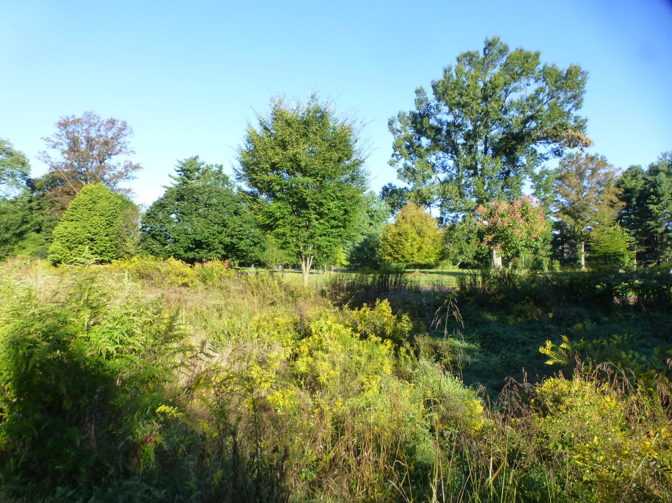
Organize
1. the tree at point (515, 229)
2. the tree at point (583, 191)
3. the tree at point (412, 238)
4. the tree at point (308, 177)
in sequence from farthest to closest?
the tree at point (583, 191), the tree at point (412, 238), the tree at point (308, 177), the tree at point (515, 229)

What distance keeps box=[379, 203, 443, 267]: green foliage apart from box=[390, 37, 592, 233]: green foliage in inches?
66.2

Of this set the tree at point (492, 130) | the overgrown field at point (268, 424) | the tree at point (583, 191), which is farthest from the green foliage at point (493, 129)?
the overgrown field at point (268, 424)

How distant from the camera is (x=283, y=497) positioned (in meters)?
2.18

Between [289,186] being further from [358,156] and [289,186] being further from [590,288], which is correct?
[590,288]

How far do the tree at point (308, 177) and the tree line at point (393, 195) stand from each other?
0.18 feet

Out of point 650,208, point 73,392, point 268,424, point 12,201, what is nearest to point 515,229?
point 268,424

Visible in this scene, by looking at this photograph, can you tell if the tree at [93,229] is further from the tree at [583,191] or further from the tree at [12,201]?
the tree at [583,191]

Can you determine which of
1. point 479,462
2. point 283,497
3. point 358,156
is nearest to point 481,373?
point 479,462

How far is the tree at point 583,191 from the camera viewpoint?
3756cm

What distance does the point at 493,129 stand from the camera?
27.6m

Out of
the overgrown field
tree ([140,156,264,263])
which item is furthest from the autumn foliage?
tree ([140,156,264,263])

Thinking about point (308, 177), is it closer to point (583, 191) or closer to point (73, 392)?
point (73, 392)

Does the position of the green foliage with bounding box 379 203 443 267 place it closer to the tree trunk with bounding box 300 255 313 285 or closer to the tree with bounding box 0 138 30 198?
the tree trunk with bounding box 300 255 313 285

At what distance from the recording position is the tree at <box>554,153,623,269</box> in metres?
37.6
